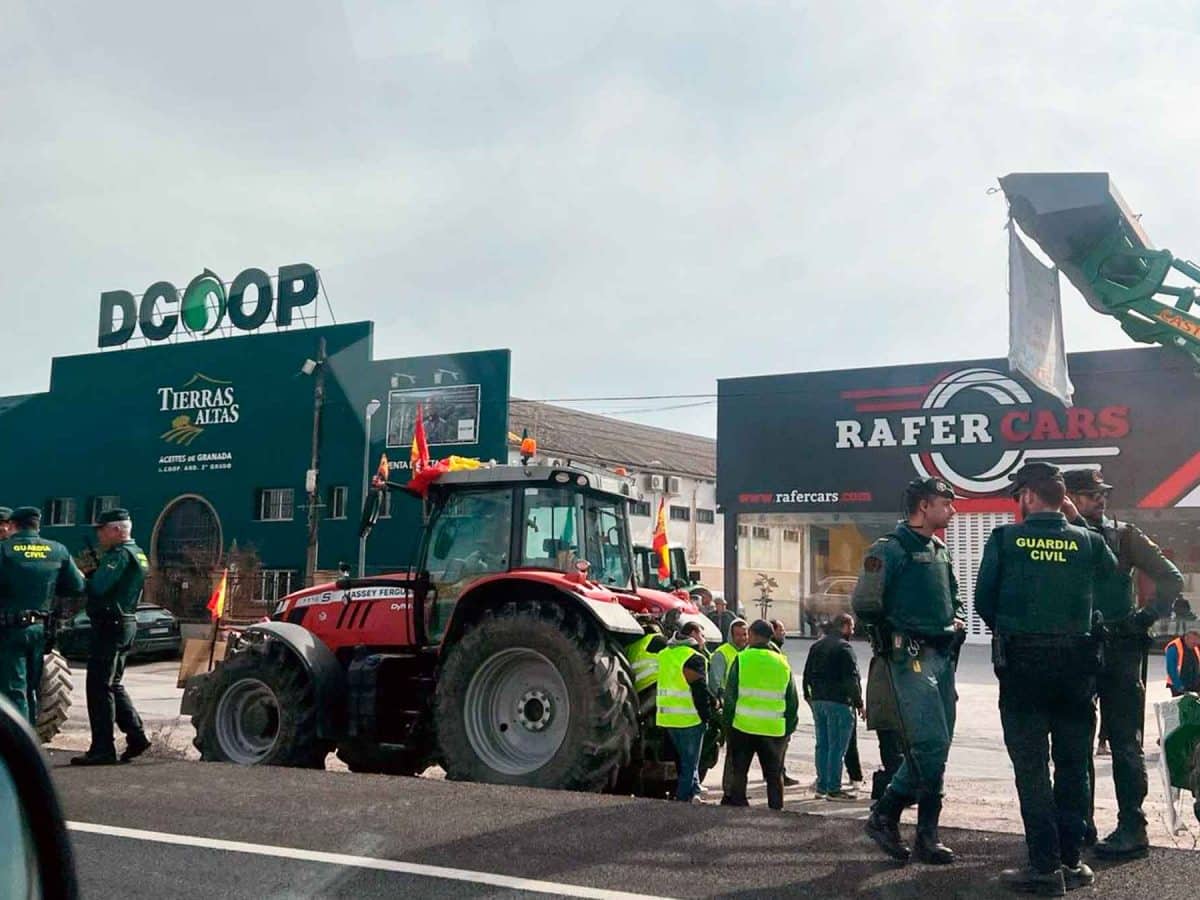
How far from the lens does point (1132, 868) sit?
18.4ft

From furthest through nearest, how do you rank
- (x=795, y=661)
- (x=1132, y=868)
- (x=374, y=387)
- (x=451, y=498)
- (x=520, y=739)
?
1. (x=374, y=387)
2. (x=795, y=661)
3. (x=451, y=498)
4. (x=520, y=739)
5. (x=1132, y=868)

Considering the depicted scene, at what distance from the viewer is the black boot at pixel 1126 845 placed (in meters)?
5.78

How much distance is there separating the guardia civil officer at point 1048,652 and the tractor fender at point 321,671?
17.4ft

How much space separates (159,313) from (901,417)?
950 inches

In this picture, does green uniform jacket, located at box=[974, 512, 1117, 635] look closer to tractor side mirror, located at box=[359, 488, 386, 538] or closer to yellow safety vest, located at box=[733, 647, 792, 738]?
yellow safety vest, located at box=[733, 647, 792, 738]

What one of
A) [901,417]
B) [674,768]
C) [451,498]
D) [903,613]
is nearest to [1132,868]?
[903,613]

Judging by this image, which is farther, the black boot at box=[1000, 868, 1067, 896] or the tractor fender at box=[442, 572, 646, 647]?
the tractor fender at box=[442, 572, 646, 647]

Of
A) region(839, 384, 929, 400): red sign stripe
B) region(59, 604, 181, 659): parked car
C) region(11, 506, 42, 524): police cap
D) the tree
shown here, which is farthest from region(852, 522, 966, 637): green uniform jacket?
the tree

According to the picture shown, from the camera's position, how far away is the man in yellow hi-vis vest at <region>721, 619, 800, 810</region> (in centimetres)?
834

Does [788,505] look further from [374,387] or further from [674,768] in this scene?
[674,768]

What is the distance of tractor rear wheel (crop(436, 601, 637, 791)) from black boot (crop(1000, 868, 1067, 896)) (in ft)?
10.7

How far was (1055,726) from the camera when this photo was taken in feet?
17.9

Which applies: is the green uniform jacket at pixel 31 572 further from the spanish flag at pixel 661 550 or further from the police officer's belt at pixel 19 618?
the spanish flag at pixel 661 550

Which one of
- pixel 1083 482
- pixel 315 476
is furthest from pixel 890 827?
pixel 315 476
